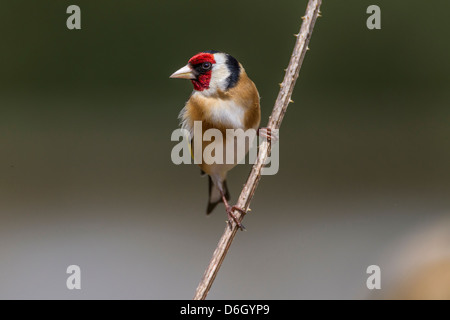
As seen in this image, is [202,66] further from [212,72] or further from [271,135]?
[271,135]

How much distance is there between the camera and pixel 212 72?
130 cm

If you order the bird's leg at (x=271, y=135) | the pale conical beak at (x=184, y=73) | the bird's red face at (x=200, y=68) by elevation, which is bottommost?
the bird's leg at (x=271, y=135)

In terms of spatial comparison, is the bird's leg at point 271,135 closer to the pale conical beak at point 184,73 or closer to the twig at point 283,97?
the twig at point 283,97

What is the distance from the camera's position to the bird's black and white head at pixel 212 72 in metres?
1.28

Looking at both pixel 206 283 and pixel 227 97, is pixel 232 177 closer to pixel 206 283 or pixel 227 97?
pixel 227 97

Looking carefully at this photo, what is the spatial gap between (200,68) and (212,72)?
31mm

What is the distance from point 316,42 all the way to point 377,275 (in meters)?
1.22

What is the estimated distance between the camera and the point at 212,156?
1.44 metres

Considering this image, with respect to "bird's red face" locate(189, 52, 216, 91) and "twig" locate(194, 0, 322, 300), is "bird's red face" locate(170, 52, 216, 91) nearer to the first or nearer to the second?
"bird's red face" locate(189, 52, 216, 91)

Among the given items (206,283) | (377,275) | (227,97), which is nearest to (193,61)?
(227,97)

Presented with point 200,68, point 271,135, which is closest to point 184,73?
point 200,68

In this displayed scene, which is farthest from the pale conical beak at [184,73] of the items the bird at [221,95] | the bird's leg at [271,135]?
the bird's leg at [271,135]

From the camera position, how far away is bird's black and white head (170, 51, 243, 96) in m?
1.28

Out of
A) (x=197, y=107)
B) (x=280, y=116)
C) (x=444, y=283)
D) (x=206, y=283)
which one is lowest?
(x=206, y=283)
